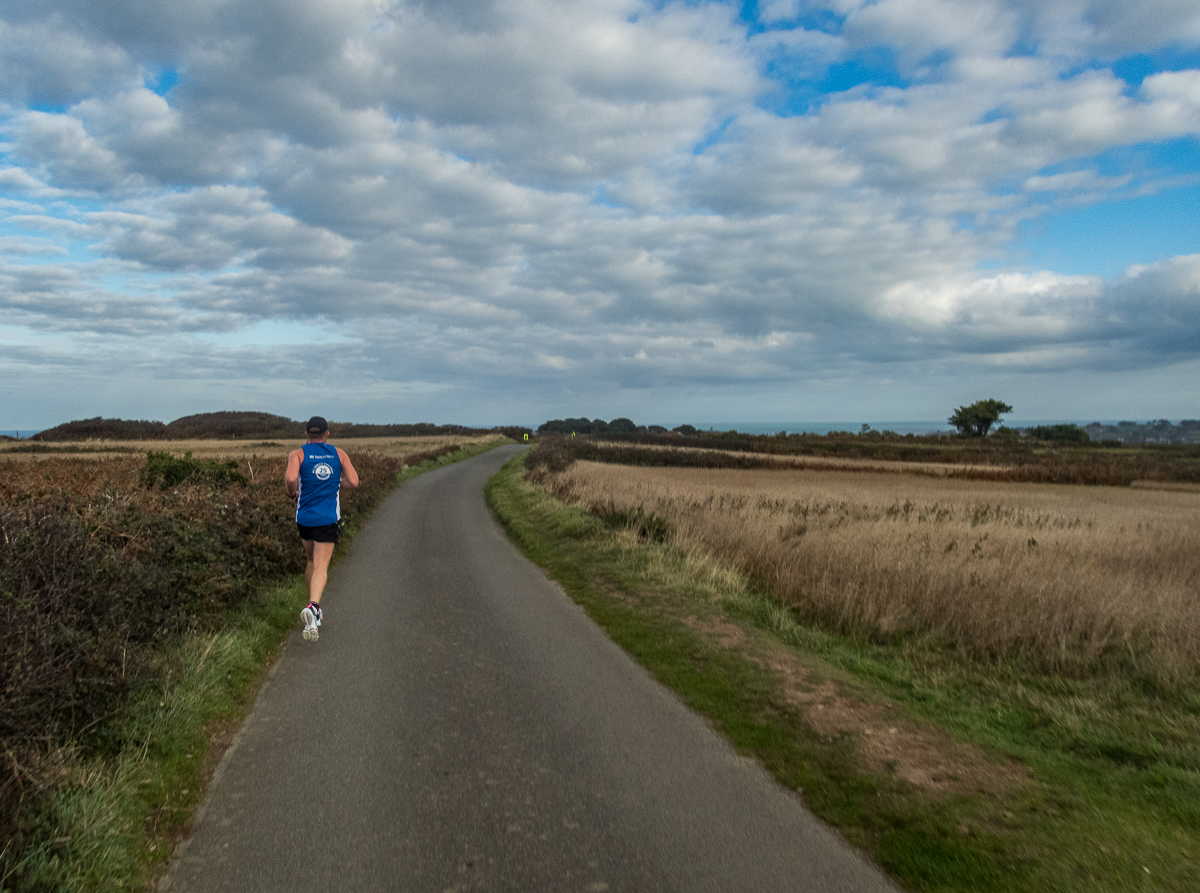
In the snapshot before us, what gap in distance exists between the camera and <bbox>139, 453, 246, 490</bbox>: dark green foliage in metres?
15.0

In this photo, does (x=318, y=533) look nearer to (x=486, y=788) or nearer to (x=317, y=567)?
(x=317, y=567)

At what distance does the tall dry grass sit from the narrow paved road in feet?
15.0

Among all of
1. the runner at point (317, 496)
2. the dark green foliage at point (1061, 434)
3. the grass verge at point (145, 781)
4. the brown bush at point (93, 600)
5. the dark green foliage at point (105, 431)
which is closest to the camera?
the grass verge at point (145, 781)

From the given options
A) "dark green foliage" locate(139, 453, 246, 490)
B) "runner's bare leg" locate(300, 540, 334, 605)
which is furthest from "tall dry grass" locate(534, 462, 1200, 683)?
"dark green foliage" locate(139, 453, 246, 490)

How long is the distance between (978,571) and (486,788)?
9.60 metres

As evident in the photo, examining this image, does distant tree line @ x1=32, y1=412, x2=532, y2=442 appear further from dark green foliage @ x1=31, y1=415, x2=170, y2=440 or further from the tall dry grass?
the tall dry grass

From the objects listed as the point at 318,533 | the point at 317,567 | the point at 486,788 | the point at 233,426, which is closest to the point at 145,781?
the point at 486,788

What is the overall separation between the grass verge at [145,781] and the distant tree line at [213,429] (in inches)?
3222

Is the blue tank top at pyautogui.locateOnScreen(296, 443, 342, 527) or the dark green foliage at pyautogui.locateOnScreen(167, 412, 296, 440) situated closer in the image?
the blue tank top at pyautogui.locateOnScreen(296, 443, 342, 527)

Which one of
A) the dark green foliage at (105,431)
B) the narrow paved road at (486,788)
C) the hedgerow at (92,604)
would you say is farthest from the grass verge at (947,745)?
the dark green foliage at (105,431)

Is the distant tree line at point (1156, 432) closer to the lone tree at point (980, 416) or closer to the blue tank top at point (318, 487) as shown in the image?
the lone tree at point (980, 416)

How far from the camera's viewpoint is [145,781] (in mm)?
4492

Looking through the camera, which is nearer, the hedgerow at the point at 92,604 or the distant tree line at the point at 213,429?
the hedgerow at the point at 92,604

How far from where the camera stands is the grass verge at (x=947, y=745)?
13.0ft
